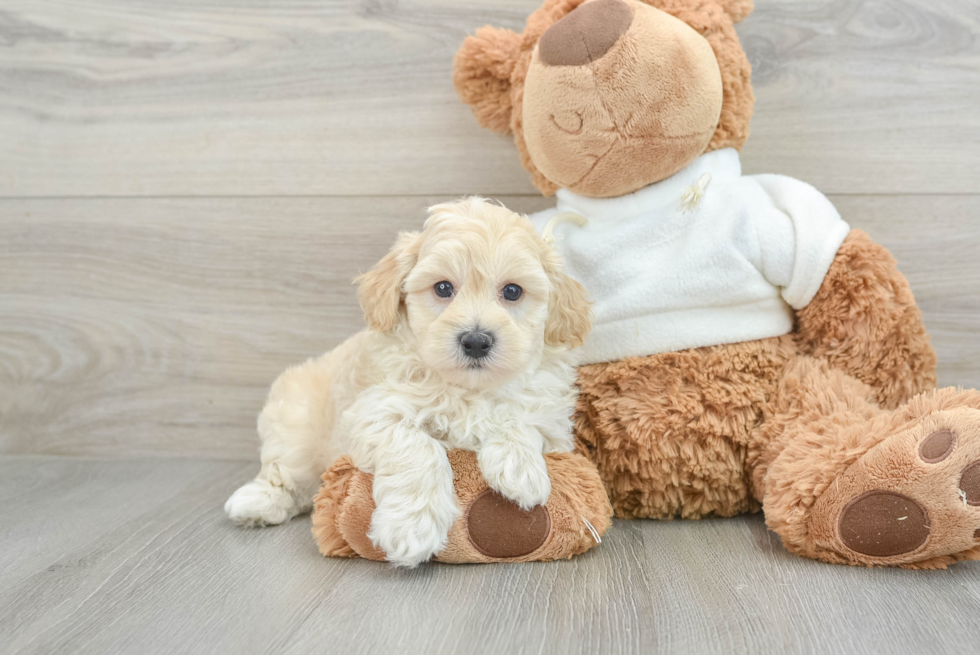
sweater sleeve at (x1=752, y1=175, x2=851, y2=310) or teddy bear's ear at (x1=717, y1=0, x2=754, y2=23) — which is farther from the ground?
teddy bear's ear at (x1=717, y1=0, x2=754, y2=23)

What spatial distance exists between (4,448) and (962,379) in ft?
7.35

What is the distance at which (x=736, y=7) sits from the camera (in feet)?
4.25

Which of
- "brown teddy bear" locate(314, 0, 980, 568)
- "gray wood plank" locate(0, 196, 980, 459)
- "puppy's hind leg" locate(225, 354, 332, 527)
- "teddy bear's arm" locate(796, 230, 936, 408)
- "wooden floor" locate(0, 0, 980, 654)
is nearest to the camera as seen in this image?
"brown teddy bear" locate(314, 0, 980, 568)

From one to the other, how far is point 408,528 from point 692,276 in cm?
63

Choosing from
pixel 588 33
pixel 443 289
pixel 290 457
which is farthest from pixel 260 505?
pixel 588 33

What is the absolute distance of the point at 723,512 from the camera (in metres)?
1.28

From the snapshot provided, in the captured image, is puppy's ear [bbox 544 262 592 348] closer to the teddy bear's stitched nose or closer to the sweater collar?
the sweater collar

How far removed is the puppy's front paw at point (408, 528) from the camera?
1.00 meters

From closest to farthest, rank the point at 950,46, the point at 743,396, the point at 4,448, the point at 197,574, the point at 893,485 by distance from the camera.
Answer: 1. the point at 893,485
2. the point at 197,574
3. the point at 743,396
4. the point at 950,46
5. the point at 4,448

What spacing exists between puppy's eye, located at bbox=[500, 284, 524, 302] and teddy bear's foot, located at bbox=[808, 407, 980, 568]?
20.8 inches

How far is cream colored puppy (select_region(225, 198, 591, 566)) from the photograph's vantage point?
40.0 inches

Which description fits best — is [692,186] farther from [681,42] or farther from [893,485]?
[893,485]

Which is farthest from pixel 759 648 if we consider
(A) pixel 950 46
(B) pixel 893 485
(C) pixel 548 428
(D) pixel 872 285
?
(A) pixel 950 46

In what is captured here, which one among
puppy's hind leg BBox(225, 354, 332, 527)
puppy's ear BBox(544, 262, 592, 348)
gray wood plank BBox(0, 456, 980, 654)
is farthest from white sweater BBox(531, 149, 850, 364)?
puppy's hind leg BBox(225, 354, 332, 527)
